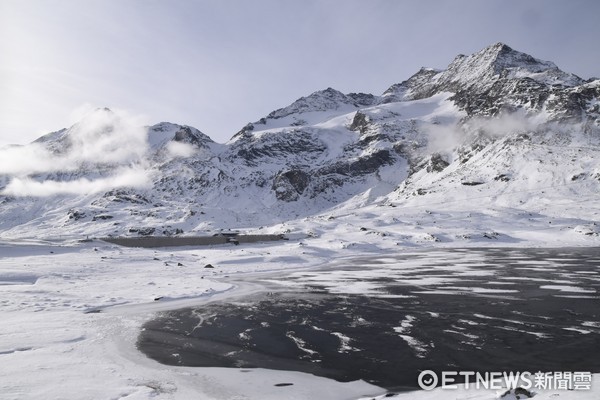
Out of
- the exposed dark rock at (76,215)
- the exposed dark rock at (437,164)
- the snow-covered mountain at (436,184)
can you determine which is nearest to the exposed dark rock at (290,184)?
the snow-covered mountain at (436,184)

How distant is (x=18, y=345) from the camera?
1061 centimetres

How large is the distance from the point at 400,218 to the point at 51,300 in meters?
68.9

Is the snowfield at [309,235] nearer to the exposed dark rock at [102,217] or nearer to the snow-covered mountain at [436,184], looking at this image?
the snow-covered mountain at [436,184]

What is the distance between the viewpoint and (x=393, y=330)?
39.8 feet

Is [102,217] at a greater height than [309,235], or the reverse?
[102,217]

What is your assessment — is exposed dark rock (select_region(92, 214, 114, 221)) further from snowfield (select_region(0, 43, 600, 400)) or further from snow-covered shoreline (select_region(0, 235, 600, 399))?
snow-covered shoreline (select_region(0, 235, 600, 399))

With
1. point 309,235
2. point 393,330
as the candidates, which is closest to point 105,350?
point 393,330

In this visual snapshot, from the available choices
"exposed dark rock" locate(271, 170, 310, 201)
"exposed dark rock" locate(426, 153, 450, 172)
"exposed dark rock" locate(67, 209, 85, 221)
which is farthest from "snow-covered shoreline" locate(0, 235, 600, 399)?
"exposed dark rock" locate(67, 209, 85, 221)

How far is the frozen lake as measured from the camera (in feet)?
29.6

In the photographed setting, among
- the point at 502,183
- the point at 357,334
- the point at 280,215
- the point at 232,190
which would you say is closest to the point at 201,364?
the point at 357,334

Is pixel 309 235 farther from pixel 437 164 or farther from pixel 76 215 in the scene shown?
pixel 76 215

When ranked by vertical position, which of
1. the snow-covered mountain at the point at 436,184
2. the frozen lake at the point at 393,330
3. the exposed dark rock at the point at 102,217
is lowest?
the frozen lake at the point at 393,330

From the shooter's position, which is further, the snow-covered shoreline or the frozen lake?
the frozen lake

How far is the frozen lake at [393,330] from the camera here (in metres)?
9.03
